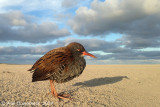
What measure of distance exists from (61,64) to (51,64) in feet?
1.20

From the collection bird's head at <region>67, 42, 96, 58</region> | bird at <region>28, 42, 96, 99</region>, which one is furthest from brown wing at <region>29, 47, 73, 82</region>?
bird's head at <region>67, 42, 96, 58</region>

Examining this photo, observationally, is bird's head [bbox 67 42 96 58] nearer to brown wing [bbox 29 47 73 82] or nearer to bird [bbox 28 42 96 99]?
bird [bbox 28 42 96 99]

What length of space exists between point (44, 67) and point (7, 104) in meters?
1.72

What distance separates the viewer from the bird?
4.87 meters

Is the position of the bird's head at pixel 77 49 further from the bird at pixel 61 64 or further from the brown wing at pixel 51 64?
the brown wing at pixel 51 64

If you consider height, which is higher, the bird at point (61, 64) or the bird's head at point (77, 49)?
the bird's head at point (77, 49)

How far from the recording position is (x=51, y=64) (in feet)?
16.1

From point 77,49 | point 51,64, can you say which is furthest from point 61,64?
point 77,49

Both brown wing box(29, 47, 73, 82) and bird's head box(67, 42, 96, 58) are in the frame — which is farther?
bird's head box(67, 42, 96, 58)

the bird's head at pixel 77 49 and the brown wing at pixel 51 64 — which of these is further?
the bird's head at pixel 77 49

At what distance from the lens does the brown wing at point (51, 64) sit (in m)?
4.85

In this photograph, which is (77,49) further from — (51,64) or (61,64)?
(51,64)

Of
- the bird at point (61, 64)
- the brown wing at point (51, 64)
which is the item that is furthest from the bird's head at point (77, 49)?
the brown wing at point (51, 64)

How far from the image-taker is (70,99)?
5363 mm
